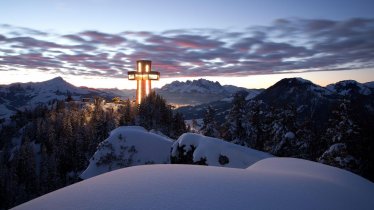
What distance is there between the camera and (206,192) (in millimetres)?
6527

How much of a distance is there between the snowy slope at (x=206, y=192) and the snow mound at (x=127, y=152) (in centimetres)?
2359

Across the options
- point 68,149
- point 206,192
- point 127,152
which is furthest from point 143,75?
point 206,192

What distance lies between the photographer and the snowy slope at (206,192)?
591cm

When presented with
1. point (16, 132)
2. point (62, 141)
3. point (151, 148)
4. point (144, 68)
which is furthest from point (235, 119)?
point (16, 132)

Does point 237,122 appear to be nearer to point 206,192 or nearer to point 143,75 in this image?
point 143,75

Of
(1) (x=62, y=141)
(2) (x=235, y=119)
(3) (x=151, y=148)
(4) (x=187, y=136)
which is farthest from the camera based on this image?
(1) (x=62, y=141)

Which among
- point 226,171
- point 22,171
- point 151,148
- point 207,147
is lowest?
point 22,171

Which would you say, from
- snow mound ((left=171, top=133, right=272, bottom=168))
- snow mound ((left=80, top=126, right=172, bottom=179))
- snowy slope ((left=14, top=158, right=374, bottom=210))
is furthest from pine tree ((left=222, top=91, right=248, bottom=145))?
snowy slope ((left=14, top=158, right=374, bottom=210))

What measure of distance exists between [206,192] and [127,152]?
27.3 meters

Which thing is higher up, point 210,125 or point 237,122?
point 237,122

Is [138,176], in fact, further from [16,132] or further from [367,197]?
[16,132]

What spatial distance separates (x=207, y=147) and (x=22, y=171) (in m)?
68.5

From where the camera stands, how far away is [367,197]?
7301mm

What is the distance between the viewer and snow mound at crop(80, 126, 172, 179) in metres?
31.9
